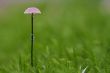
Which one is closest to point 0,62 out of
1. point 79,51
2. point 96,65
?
point 79,51

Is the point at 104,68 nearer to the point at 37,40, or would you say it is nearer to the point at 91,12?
the point at 37,40

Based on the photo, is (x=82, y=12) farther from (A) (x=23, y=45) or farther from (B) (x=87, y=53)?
(B) (x=87, y=53)

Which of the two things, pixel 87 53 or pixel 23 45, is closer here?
pixel 87 53

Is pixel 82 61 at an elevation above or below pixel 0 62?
above

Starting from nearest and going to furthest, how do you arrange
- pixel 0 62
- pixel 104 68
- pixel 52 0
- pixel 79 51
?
pixel 104 68 < pixel 79 51 < pixel 0 62 < pixel 52 0

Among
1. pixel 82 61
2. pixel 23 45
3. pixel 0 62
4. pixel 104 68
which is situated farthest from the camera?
pixel 23 45

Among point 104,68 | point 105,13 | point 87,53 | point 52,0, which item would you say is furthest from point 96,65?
point 52,0
